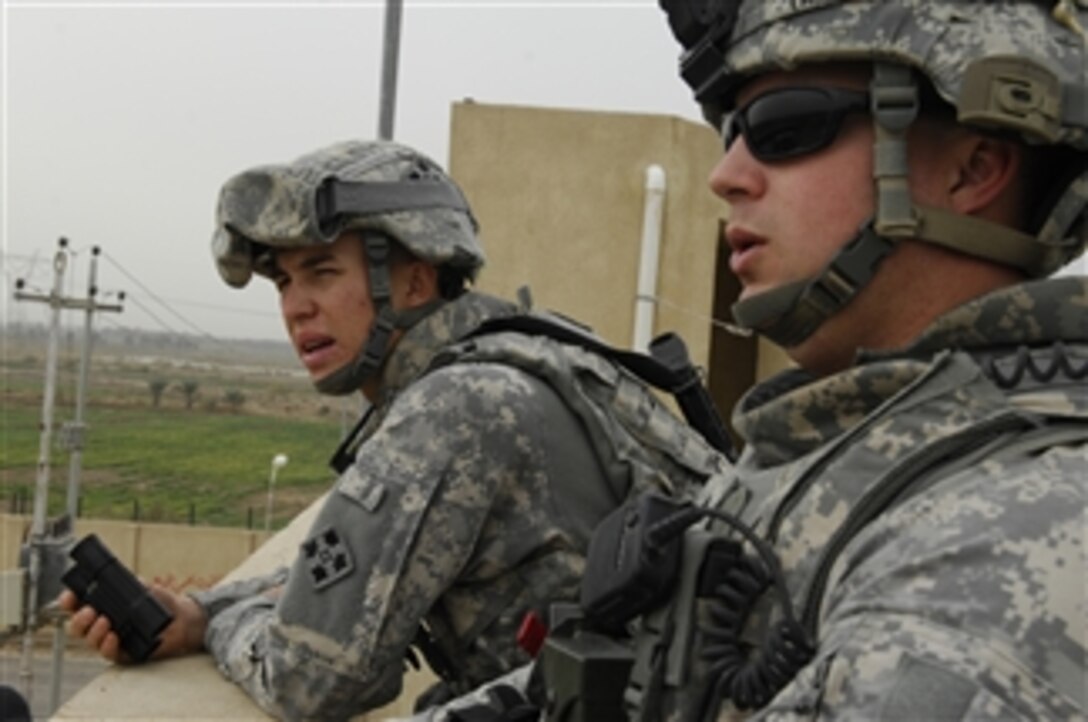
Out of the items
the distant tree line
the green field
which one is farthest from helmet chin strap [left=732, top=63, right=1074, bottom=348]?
the distant tree line

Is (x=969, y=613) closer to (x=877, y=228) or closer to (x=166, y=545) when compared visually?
(x=877, y=228)

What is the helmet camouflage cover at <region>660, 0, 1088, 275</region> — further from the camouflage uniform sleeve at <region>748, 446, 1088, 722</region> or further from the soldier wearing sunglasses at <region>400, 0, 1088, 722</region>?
the camouflage uniform sleeve at <region>748, 446, 1088, 722</region>

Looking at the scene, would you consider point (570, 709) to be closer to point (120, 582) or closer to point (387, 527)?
point (387, 527)

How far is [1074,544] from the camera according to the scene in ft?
3.87

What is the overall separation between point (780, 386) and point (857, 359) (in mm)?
215

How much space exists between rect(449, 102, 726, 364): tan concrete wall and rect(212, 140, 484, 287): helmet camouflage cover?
398cm

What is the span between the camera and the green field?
45.8m

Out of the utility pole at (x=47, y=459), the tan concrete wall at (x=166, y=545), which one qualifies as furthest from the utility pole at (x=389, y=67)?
the tan concrete wall at (x=166, y=545)

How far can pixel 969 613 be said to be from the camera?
1134 mm

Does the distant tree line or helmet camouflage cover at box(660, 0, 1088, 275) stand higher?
helmet camouflage cover at box(660, 0, 1088, 275)

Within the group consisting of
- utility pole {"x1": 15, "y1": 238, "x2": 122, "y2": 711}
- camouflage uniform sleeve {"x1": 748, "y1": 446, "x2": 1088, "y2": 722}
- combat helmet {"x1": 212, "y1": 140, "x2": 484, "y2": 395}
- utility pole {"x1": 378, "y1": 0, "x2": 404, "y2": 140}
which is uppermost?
utility pole {"x1": 378, "y1": 0, "x2": 404, "y2": 140}

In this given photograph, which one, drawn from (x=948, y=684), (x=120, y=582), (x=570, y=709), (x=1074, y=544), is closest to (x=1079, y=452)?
(x=1074, y=544)

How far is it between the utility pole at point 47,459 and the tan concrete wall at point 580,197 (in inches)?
278

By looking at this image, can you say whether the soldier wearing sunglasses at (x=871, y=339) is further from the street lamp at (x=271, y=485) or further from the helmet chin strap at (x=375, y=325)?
the street lamp at (x=271, y=485)
